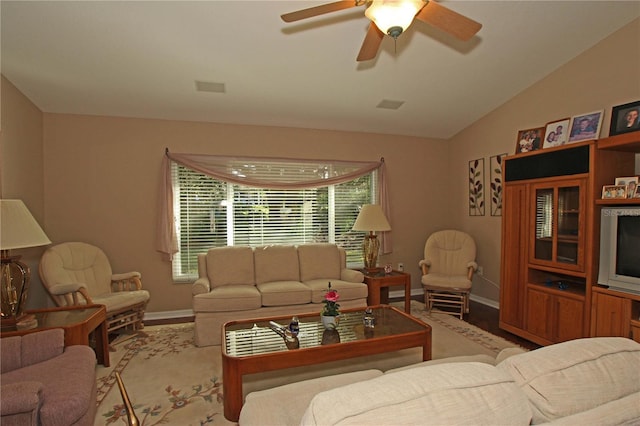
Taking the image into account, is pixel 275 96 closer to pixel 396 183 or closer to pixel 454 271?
pixel 396 183

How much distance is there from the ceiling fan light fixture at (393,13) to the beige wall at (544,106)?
2917 mm

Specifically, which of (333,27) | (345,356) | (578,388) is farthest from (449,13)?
(345,356)

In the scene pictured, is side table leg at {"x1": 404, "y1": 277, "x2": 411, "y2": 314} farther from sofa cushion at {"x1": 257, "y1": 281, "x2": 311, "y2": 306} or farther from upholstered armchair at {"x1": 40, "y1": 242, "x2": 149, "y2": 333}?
upholstered armchair at {"x1": 40, "y1": 242, "x2": 149, "y2": 333}

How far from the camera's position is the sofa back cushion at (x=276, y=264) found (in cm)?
419

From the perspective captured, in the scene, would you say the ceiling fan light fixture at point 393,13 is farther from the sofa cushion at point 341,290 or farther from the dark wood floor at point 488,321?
the dark wood floor at point 488,321

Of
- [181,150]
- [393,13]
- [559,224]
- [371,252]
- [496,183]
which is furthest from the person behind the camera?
[496,183]

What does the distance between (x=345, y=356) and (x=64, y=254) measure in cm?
321

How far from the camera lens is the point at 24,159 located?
11.7ft

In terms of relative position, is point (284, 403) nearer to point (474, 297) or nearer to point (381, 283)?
point (381, 283)

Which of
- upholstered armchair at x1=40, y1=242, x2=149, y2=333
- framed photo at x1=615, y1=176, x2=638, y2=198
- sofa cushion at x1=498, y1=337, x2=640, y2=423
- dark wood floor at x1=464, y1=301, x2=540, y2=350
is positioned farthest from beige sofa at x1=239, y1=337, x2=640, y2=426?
upholstered armchair at x1=40, y1=242, x2=149, y2=333

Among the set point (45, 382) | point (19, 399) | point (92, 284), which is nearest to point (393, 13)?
point (19, 399)

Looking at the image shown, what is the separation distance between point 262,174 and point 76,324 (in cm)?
284

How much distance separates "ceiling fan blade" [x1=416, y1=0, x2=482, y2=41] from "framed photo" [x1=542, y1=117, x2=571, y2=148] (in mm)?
2130

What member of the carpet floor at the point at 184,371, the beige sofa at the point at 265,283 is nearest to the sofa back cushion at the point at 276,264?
the beige sofa at the point at 265,283
